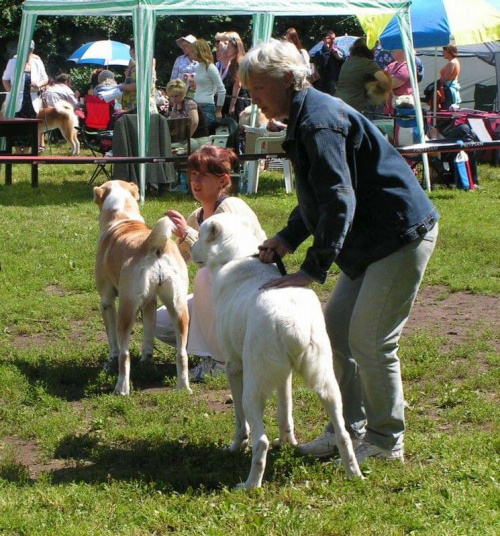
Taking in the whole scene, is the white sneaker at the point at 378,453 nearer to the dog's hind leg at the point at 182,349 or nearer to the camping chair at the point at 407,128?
the dog's hind leg at the point at 182,349

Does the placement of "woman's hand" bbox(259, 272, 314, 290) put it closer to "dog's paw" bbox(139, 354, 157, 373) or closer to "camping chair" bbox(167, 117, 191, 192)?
"dog's paw" bbox(139, 354, 157, 373)

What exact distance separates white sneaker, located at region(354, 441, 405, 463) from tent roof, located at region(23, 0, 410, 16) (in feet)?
30.7

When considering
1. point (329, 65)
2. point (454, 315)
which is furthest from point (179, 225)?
point (329, 65)

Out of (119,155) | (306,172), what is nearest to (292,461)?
(306,172)

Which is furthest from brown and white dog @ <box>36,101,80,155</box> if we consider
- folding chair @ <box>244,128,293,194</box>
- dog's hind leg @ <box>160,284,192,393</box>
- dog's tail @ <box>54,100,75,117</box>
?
Result: dog's hind leg @ <box>160,284,192,393</box>

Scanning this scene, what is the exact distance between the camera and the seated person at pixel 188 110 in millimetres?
13914

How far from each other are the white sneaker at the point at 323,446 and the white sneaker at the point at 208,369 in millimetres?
1585

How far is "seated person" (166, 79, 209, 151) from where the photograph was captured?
13.9 m

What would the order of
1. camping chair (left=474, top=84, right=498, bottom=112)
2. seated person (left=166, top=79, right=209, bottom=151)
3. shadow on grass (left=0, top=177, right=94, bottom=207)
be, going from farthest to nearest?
camping chair (left=474, top=84, right=498, bottom=112), seated person (left=166, top=79, right=209, bottom=151), shadow on grass (left=0, top=177, right=94, bottom=207)

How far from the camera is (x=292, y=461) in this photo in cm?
439

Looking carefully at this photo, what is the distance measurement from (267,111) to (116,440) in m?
2.07

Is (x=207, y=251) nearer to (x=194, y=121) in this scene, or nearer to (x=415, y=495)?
(x=415, y=495)

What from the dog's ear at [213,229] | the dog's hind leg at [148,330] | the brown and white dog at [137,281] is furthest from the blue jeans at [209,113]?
the dog's ear at [213,229]

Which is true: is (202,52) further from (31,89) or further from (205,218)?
(205,218)
